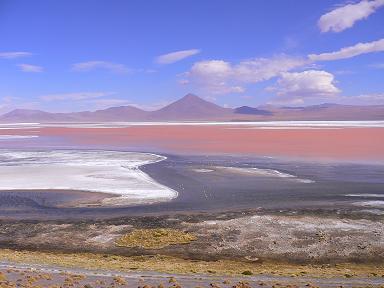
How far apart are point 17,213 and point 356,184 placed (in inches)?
568

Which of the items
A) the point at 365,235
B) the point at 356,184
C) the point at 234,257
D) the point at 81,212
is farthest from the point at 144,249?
the point at 356,184

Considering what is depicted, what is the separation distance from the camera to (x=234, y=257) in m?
12.8

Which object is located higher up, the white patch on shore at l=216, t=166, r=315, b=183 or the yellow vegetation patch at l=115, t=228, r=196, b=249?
the white patch on shore at l=216, t=166, r=315, b=183

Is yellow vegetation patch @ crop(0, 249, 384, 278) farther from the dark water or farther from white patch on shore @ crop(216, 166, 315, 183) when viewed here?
white patch on shore @ crop(216, 166, 315, 183)

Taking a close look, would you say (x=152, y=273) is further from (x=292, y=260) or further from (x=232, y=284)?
(x=292, y=260)

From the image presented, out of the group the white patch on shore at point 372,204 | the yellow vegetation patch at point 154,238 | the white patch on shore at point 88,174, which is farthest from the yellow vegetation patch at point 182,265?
the white patch on shore at point 88,174

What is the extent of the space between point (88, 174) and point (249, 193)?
32.9 ft

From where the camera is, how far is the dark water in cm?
1775

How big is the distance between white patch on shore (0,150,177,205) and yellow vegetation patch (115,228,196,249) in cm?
450

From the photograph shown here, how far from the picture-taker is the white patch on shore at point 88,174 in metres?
21.1

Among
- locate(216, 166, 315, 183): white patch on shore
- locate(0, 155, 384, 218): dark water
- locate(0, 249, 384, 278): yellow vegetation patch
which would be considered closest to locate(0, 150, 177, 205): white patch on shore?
locate(0, 155, 384, 218): dark water

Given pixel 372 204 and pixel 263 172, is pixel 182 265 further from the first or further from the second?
pixel 263 172

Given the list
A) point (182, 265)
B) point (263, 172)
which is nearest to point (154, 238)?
point (182, 265)

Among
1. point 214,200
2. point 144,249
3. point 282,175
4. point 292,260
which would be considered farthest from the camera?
point 282,175
